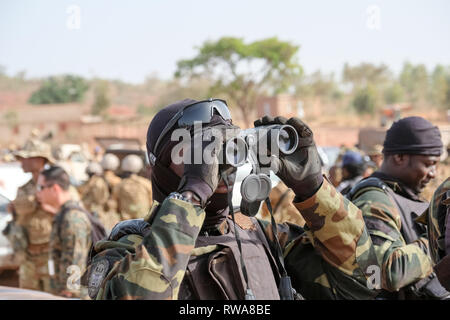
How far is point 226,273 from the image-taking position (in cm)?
183

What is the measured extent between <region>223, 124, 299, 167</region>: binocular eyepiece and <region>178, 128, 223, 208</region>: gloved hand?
0.03m

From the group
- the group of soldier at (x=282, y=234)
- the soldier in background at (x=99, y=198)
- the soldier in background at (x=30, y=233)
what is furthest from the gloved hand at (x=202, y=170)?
Result: the soldier in background at (x=99, y=198)

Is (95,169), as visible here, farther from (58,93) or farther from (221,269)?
(58,93)

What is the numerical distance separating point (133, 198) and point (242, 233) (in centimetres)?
625

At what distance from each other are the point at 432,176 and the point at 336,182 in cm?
447

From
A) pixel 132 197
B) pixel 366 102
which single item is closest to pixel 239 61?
pixel 366 102

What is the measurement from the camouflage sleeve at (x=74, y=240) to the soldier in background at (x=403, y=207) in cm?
292

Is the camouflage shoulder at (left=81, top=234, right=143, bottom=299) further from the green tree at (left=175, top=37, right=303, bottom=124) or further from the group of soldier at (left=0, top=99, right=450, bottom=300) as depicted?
the green tree at (left=175, top=37, right=303, bottom=124)

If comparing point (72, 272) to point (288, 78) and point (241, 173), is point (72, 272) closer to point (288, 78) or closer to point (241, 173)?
point (241, 173)

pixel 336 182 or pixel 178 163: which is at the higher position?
pixel 178 163

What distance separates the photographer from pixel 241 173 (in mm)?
5074
